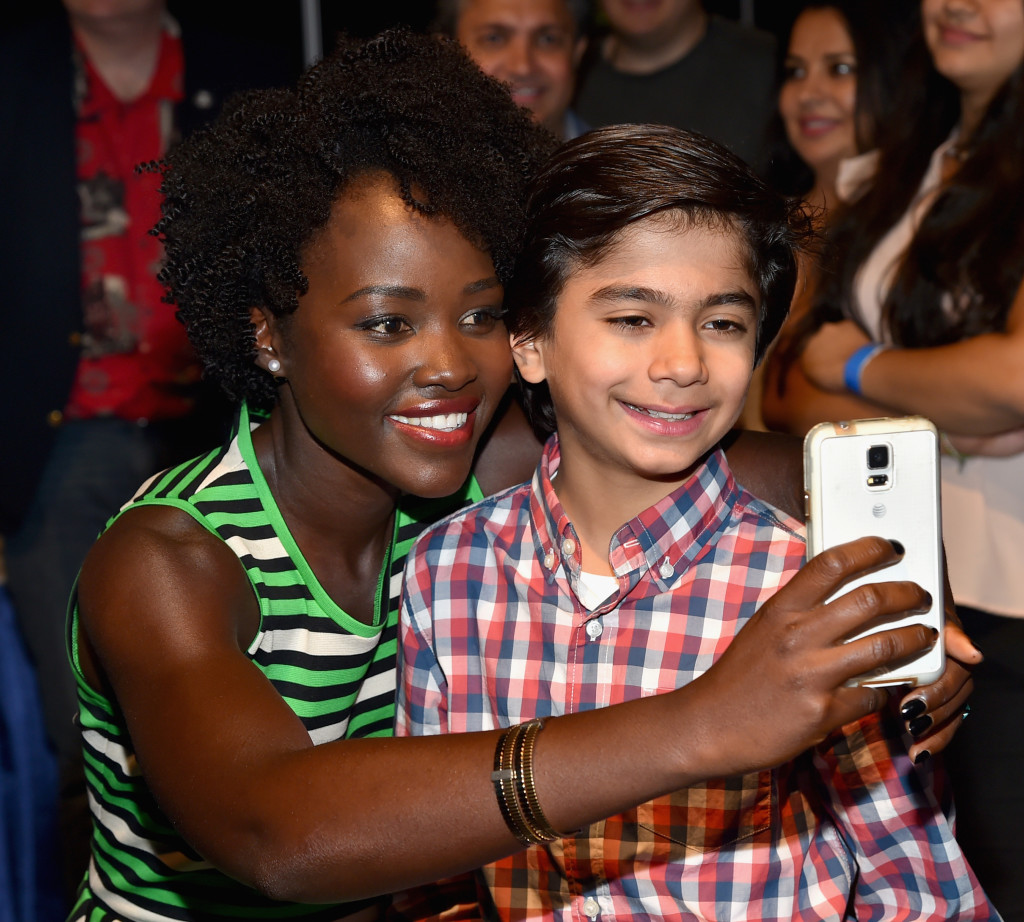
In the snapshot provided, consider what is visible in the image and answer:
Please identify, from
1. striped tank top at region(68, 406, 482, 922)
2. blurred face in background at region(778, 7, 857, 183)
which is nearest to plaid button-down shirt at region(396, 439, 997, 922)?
striped tank top at region(68, 406, 482, 922)

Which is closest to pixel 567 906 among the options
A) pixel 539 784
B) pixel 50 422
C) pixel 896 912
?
pixel 896 912

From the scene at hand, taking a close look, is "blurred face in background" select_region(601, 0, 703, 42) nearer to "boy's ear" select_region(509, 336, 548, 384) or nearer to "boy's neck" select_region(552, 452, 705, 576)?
"boy's ear" select_region(509, 336, 548, 384)

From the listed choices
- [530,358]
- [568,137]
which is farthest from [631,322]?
[568,137]

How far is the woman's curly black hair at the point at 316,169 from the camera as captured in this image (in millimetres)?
1537

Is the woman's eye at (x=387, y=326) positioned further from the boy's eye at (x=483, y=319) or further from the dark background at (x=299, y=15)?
the dark background at (x=299, y=15)

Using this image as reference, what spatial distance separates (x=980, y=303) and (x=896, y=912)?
121 centimetres

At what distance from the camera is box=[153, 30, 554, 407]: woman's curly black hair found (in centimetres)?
154

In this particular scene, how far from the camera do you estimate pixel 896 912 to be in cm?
136

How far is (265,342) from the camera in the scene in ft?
5.56

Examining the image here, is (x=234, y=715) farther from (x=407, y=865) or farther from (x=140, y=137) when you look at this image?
(x=140, y=137)

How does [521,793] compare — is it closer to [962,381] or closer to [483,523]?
[483,523]

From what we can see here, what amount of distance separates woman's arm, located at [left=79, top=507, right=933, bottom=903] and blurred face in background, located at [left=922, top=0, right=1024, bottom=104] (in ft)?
5.48

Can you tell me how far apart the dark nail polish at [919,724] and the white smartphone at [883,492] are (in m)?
0.13

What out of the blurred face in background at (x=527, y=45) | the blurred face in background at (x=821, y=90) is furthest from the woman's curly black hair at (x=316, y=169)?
the blurred face in background at (x=821, y=90)
